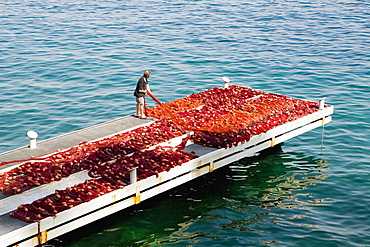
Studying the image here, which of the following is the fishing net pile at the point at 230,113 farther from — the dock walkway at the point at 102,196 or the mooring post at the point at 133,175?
the mooring post at the point at 133,175

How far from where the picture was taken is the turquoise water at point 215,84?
1561cm

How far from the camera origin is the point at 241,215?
16156mm

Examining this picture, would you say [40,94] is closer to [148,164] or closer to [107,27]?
[148,164]

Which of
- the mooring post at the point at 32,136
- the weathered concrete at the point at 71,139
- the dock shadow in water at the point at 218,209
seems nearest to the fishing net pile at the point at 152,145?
the weathered concrete at the point at 71,139

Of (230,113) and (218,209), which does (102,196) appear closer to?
(218,209)

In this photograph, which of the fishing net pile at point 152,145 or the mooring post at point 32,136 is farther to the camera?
the mooring post at point 32,136

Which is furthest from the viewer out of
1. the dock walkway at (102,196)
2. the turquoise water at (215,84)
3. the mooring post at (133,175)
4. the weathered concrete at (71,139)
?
the weathered concrete at (71,139)

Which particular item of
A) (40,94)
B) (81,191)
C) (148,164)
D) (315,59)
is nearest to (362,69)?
(315,59)

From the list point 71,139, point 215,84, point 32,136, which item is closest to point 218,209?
point 71,139

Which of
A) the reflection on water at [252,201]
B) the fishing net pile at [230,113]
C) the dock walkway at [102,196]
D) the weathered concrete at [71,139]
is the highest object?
the fishing net pile at [230,113]

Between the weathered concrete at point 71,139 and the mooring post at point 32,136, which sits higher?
the mooring post at point 32,136

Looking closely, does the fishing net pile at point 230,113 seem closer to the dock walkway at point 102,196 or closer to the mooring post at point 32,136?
the dock walkway at point 102,196

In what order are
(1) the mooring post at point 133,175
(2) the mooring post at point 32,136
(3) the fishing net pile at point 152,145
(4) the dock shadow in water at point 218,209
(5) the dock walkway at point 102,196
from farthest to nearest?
1. (2) the mooring post at point 32,136
2. (4) the dock shadow in water at point 218,209
3. (1) the mooring post at point 133,175
4. (3) the fishing net pile at point 152,145
5. (5) the dock walkway at point 102,196

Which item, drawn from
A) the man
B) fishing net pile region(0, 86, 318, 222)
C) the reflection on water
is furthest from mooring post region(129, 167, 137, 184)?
the man
